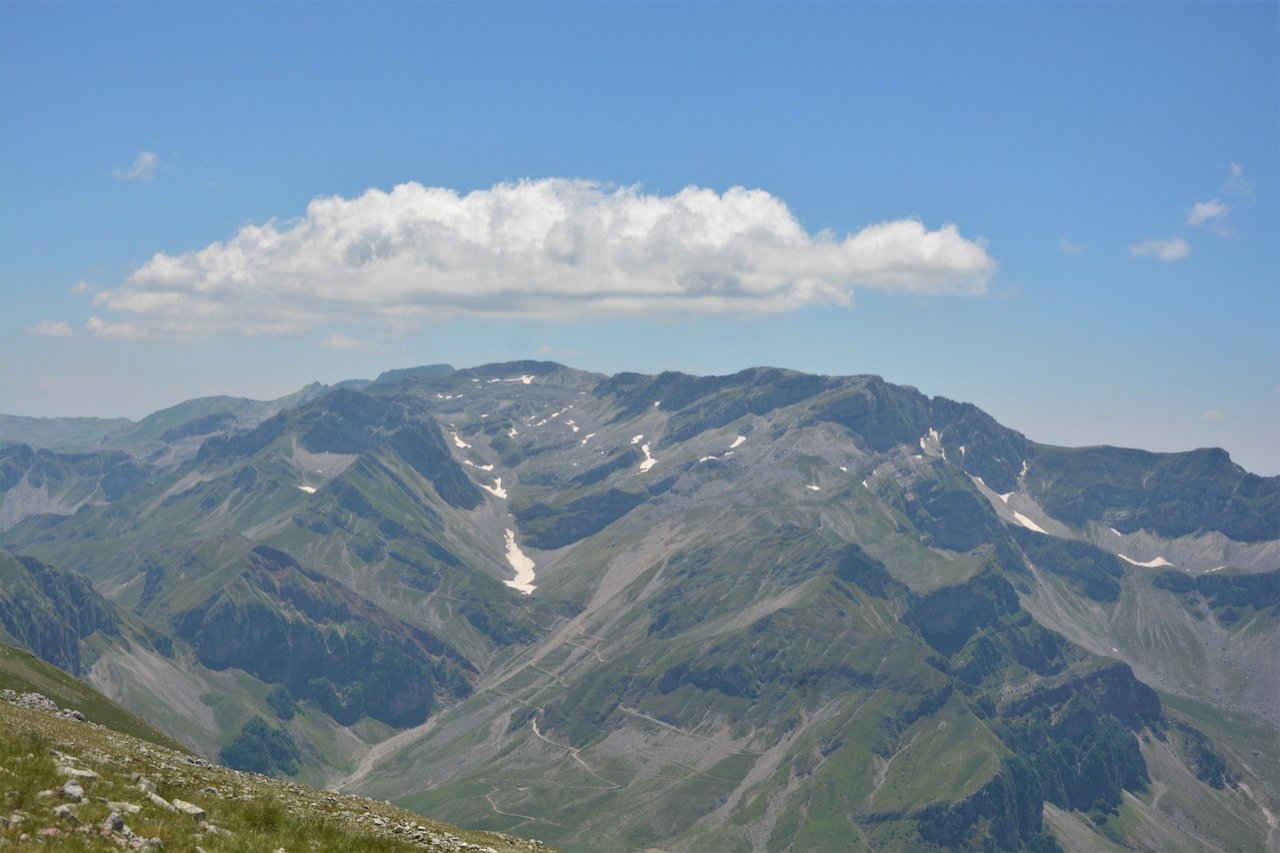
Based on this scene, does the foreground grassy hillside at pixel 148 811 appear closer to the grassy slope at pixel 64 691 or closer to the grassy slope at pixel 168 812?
the grassy slope at pixel 168 812

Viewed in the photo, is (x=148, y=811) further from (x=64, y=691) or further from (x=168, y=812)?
(x=64, y=691)

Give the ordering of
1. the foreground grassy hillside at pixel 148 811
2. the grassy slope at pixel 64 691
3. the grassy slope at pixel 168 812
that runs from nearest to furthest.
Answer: the foreground grassy hillside at pixel 148 811, the grassy slope at pixel 168 812, the grassy slope at pixel 64 691

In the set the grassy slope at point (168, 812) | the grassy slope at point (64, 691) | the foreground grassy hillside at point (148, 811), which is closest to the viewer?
the foreground grassy hillside at point (148, 811)

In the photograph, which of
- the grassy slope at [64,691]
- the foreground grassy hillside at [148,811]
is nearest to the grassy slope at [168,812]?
the foreground grassy hillside at [148,811]

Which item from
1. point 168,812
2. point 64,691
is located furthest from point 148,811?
point 64,691

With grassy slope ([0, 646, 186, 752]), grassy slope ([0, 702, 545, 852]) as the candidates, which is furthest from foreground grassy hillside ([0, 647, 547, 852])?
grassy slope ([0, 646, 186, 752])

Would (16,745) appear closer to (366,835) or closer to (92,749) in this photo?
(92,749)

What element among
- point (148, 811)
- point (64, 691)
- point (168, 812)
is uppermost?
point (148, 811)

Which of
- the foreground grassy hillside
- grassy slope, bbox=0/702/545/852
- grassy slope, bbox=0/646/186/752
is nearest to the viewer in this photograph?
the foreground grassy hillside

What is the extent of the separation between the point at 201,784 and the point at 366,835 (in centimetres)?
A: 1105

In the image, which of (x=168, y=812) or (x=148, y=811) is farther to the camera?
(x=168, y=812)

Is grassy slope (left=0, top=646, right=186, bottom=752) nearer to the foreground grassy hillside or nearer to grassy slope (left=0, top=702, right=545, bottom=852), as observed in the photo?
the foreground grassy hillside

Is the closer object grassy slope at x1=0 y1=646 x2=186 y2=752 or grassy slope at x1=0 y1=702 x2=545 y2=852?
grassy slope at x1=0 y1=702 x2=545 y2=852

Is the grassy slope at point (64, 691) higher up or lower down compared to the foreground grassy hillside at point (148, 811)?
lower down
